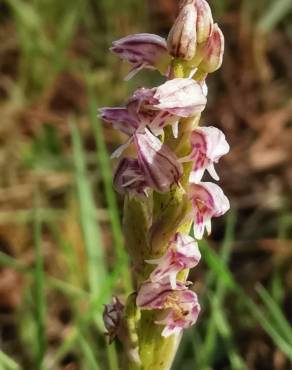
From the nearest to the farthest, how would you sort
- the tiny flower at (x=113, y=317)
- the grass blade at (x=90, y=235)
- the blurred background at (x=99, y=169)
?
the tiny flower at (x=113, y=317)
the grass blade at (x=90, y=235)
the blurred background at (x=99, y=169)

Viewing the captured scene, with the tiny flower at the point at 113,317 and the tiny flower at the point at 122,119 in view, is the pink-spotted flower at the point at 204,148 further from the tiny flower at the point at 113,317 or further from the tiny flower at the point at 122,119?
the tiny flower at the point at 113,317

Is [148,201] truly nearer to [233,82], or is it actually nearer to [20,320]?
[20,320]

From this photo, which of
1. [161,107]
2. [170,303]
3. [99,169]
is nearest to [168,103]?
[161,107]

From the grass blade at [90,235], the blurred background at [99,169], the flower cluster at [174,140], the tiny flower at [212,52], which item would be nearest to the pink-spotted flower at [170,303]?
the flower cluster at [174,140]

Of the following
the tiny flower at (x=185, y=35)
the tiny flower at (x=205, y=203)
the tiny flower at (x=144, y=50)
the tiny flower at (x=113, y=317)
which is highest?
the tiny flower at (x=185, y=35)

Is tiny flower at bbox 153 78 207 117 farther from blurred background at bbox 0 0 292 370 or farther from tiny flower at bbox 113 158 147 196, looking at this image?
blurred background at bbox 0 0 292 370

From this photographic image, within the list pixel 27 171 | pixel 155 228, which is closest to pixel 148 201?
pixel 155 228
